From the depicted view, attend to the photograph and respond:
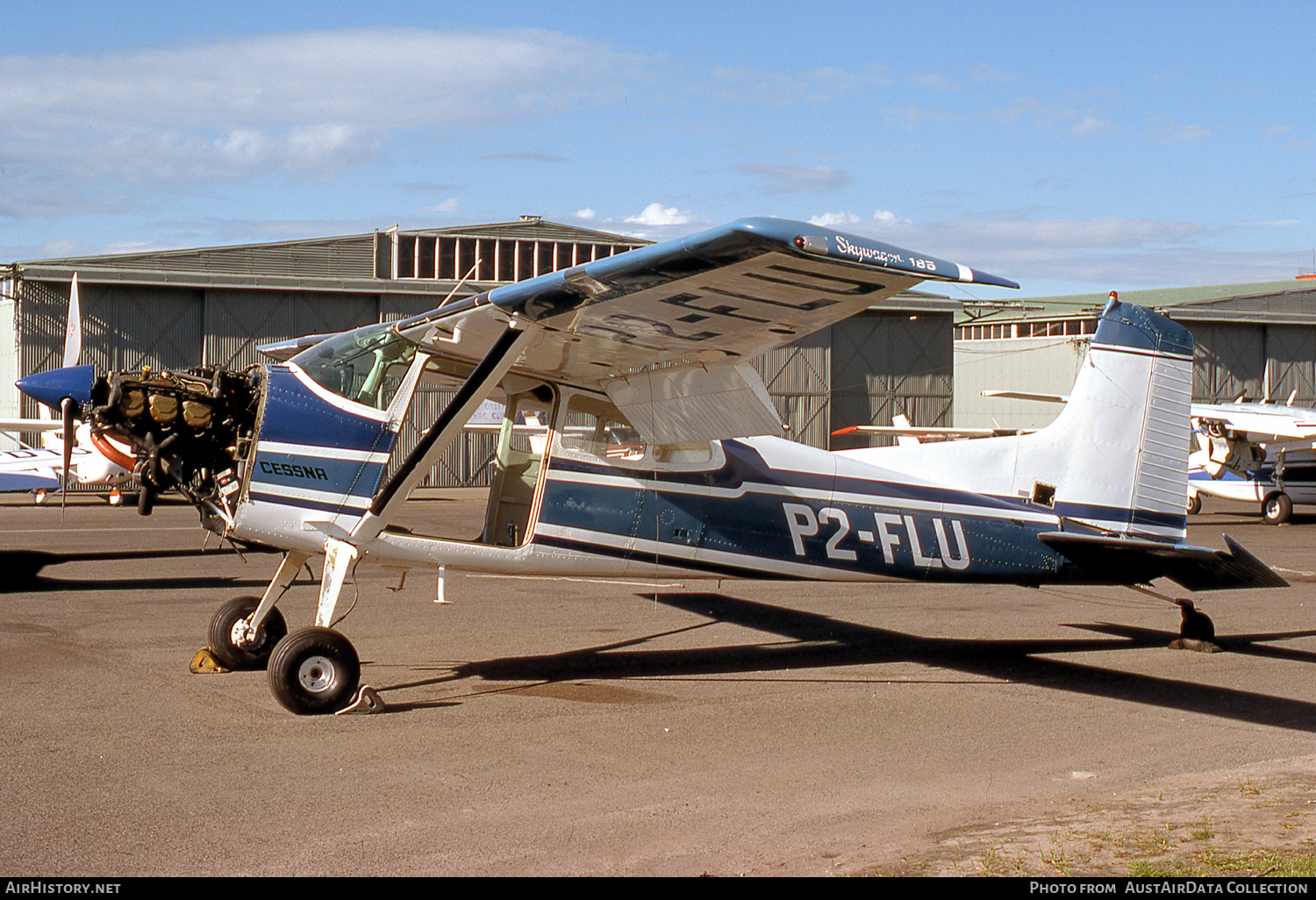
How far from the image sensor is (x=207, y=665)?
8359 millimetres

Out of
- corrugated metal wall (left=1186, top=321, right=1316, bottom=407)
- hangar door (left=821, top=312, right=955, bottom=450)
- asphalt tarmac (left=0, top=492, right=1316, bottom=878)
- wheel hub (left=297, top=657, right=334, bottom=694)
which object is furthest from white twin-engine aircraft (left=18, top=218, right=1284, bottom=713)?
corrugated metal wall (left=1186, top=321, right=1316, bottom=407)

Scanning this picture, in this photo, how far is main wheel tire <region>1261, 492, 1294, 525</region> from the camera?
26906mm

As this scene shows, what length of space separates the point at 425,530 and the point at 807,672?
3.16 meters

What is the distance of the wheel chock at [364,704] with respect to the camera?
23.8 feet

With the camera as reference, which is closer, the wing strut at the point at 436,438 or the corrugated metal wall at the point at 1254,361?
the wing strut at the point at 436,438

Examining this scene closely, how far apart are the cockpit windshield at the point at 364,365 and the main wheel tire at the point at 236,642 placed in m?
1.92

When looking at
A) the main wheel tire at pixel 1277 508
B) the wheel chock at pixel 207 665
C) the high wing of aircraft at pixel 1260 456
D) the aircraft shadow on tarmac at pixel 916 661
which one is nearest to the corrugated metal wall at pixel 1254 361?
the high wing of aircraft at pixel 1260 456

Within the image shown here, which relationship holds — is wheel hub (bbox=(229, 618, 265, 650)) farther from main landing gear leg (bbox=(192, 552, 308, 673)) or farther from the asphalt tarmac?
the asphalt tarmac

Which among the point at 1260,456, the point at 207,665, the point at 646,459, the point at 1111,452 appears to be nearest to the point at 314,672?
the point at 207,665

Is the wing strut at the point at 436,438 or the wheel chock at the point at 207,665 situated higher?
the wing strut at the point at 436,438

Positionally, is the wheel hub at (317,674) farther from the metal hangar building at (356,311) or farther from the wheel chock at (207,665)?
the metal hangar building at (356,311)

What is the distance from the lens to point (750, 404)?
26.1ft

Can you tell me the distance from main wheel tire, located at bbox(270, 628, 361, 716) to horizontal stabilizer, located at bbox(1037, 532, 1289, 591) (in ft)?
17.7
